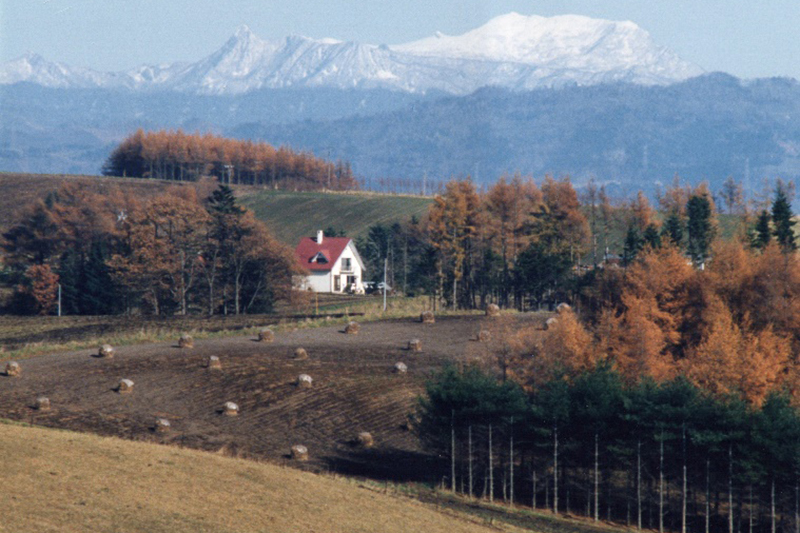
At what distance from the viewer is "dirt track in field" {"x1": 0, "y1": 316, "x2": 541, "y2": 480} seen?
5256 centimetres

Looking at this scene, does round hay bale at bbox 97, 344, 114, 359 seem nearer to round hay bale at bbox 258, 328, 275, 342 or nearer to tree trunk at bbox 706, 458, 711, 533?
round hay bale at bbox 258, 328, 275, 342

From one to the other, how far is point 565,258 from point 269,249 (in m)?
33.0

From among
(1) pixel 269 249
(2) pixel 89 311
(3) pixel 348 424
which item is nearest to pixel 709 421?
(3) pixel 348 424

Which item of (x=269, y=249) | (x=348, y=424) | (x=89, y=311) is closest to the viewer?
(x=348, y=424)

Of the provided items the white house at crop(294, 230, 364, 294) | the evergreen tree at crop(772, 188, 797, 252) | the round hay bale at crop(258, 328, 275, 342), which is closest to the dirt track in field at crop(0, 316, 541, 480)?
the round hay bale at crop(258, 328, 275, 342)

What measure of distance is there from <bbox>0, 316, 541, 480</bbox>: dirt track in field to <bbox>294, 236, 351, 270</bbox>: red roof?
8114cm

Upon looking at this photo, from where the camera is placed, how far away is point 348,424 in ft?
184

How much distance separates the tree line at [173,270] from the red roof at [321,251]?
24.7 m

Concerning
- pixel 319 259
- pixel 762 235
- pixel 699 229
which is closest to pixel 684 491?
pixel 762 235

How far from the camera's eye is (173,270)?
118438 mm

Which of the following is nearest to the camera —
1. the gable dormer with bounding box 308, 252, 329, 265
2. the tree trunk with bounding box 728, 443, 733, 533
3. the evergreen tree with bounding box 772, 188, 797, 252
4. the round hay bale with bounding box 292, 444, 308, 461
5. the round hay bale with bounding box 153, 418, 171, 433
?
the tree trunk with bounding box 728, 443, 733, 533

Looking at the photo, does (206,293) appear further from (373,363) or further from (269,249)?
(373,363)

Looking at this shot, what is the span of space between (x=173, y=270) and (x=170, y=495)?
85.2 m

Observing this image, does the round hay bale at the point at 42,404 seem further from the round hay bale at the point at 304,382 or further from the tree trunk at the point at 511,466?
the tree trunk at the point at 511,466
